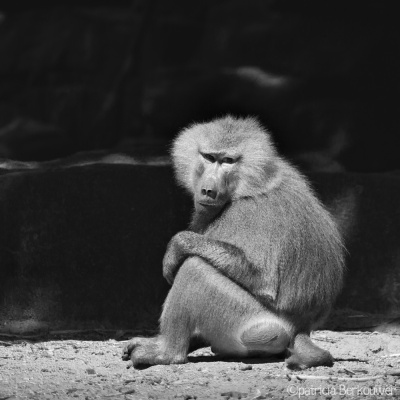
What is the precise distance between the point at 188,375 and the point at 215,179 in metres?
1.21

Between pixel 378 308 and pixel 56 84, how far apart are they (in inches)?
→ 114

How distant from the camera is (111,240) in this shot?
7422 mm

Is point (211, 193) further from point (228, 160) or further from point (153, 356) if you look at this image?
point (153, 356)

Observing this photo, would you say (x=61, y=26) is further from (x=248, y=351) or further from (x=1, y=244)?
(x=248, y=351)

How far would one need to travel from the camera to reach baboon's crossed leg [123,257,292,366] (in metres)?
6.10

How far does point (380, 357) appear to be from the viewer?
6.63 meters

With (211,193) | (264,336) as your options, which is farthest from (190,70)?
(264,336)

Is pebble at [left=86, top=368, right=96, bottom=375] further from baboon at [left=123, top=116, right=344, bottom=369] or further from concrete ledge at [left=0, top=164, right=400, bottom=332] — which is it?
concrete ledge at [left=0, top=164, right=400, bottom=332]

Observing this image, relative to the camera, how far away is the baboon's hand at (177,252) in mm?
6199

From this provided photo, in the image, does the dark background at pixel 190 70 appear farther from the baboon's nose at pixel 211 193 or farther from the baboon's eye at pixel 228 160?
the baboon's nose at pixel 211 193

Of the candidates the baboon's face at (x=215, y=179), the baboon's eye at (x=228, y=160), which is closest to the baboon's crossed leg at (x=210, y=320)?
the baboon's face at (x=215, y=179)

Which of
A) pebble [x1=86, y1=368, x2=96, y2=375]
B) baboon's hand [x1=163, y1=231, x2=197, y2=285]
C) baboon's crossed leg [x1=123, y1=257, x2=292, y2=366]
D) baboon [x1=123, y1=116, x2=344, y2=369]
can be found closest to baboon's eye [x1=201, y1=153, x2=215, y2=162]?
baboon [x1=123, y1=116, x2=344, y2=369]

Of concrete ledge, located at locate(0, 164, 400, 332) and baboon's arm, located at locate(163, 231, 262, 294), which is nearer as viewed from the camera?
baboon's arm, located at locate(163, 231, 262, 294)

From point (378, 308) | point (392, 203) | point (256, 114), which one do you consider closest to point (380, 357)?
point (378, 308)
